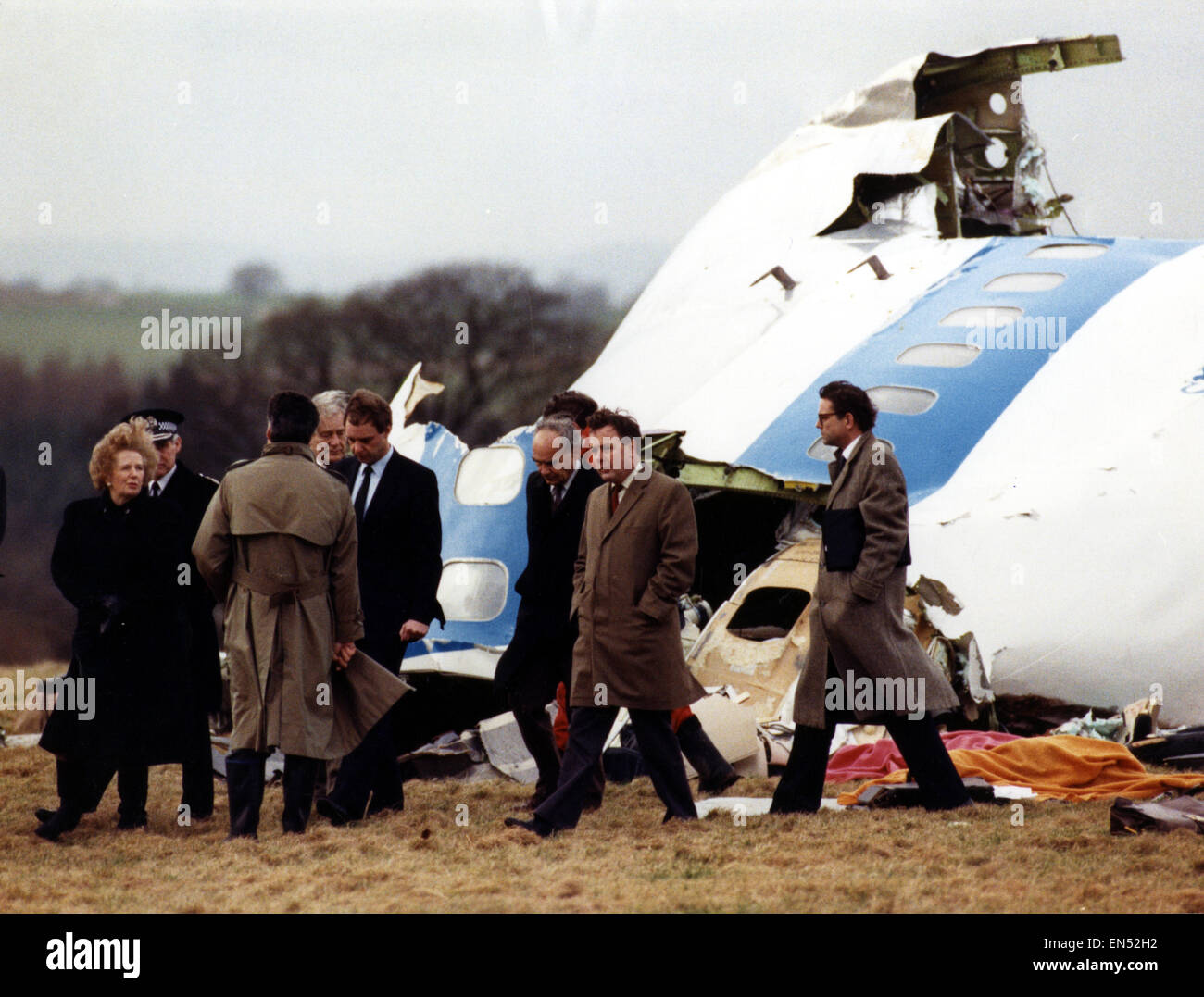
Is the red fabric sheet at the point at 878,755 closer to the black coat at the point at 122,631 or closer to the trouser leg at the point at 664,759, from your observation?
the trouser leg at the point at 664,759

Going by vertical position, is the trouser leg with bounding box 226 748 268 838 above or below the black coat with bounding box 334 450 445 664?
below

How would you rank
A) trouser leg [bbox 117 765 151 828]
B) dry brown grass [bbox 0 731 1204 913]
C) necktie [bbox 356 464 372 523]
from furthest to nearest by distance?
necktie [bbox 356 464 372 523]
trouser leg [bbox 117 765 151 828]
dry brown grass [bbox 0 731 1204 913]

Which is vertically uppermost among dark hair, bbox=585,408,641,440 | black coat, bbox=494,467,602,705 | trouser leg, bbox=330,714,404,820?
dark hair, bbox=585,408,641,440

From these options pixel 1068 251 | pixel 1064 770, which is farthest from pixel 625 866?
pixel 1068 251

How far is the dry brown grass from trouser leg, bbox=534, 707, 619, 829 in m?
0.09

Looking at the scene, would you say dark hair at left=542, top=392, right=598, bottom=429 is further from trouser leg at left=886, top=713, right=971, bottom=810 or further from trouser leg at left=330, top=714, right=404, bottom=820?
trouser leg at left=886, top=713, right=971, bottom=810

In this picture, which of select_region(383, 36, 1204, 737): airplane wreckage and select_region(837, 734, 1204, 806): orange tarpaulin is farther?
select_region(383, 36, 1204, 737): airplane wreckage

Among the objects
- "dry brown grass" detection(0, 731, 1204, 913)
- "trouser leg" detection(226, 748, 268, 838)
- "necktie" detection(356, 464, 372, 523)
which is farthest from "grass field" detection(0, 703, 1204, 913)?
"necktie" detection(356, 464, 372, 523)

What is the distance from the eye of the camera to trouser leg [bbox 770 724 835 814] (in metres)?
6.42

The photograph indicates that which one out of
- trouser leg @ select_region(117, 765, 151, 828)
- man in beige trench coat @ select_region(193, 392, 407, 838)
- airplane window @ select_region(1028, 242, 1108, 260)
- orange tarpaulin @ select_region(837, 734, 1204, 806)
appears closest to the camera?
man in beige trench coat @ select_region(193, 392, 407, 838)

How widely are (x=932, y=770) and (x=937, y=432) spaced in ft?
10.2

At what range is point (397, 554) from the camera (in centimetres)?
676

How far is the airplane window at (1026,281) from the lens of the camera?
9828 mm

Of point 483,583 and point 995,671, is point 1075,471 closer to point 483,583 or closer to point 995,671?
point 995,671
